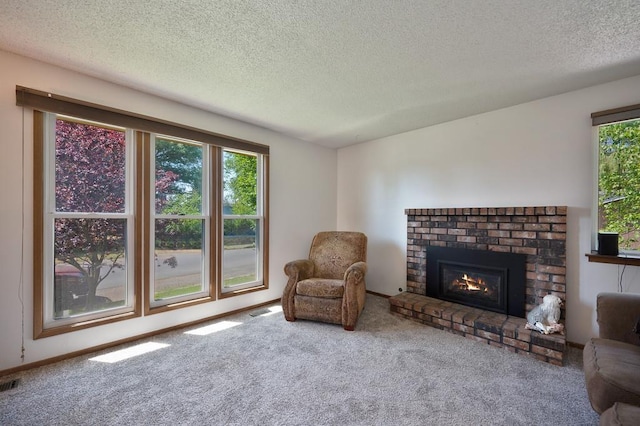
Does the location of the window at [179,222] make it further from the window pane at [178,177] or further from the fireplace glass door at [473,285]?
the fireplace glass door at [473,285]

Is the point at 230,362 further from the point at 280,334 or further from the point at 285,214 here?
the point at 285,214

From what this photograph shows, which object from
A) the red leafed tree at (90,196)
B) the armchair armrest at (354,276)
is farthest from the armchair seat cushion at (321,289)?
the red leafed tree at (90,196)

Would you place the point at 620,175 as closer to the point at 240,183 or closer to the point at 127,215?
the point at 240,183

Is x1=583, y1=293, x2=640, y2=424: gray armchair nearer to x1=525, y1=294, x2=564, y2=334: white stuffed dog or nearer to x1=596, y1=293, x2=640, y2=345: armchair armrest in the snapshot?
x1=596, y1=293, x2=640, y2=345: armchair armrest

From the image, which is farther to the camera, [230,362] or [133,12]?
[230,362]

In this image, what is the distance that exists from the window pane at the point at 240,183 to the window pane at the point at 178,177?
34 cm

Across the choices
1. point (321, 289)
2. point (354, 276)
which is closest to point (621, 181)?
point (354, 276)

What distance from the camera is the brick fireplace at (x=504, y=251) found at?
2.41 m

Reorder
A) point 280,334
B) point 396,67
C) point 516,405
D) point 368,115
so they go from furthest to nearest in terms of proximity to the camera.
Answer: point 368,115 < point 280,334 < point 396,67 < point 516,405

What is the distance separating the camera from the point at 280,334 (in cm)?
278

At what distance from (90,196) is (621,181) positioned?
4846 millimetres

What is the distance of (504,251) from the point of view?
2.93 m

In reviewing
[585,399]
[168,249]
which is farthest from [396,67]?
[168,249]

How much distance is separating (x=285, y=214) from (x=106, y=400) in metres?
2.71
